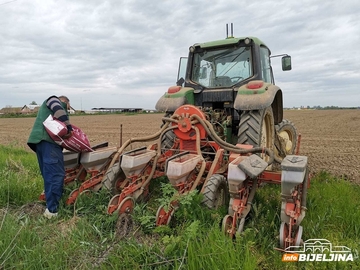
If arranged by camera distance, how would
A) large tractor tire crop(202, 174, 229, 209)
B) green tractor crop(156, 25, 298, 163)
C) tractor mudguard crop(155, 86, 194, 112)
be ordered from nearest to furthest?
large tractor tire crop(202, 174, 229, 209) < green tractor crop(156, 25, 298, 163) < tractor mudguard crop(155, 86, 194, 112)

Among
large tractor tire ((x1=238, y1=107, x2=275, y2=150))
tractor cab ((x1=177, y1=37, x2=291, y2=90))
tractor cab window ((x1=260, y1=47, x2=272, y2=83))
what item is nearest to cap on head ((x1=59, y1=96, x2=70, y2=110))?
tractor cab ((x1=177, y1=37, x2=291, y2=90))

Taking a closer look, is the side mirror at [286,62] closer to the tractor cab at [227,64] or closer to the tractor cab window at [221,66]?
the tractor cab at [227,64]

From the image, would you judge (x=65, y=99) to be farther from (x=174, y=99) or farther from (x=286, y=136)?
(x=286, y=136)

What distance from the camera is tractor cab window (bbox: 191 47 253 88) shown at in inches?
193

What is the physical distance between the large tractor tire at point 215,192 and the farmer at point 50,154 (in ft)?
5.88

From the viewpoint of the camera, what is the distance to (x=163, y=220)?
2.92 m

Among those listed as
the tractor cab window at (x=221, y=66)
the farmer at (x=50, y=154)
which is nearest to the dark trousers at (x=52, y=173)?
the farmer at (x=50, y=154)

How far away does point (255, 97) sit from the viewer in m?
3.92

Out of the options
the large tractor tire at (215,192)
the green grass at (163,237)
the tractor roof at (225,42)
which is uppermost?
the tractor roof at (225,42)

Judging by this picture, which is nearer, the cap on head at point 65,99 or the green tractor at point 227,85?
the cap on head at point 65,99

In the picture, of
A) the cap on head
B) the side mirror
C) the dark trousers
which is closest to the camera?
the dark trousers

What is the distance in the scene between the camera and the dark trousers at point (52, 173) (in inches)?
138

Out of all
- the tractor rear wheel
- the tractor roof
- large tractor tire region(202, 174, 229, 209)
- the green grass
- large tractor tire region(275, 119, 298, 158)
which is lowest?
the green grass

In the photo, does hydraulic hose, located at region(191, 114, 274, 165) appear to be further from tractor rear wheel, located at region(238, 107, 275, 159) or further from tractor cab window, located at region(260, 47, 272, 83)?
tractor cab window, located at region(260, 47, 272, 83)
